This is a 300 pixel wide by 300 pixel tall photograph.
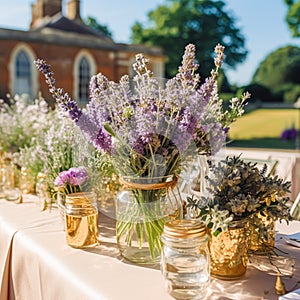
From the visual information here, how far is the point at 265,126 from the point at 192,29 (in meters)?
7.46

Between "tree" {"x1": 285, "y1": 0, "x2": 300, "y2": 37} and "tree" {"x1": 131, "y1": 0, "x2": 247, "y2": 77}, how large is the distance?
796 cm

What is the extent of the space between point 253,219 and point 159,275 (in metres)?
0.26

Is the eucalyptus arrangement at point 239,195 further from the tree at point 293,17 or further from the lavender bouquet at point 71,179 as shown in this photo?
the tree at point 293,17

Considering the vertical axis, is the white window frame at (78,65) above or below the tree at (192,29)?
below

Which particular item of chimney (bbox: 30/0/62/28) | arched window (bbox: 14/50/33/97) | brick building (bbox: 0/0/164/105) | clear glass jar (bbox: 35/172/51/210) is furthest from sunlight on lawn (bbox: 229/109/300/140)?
clear glass jar (bbox: 35/172/51/210)

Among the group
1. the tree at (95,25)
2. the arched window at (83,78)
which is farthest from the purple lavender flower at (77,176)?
the tree at (95,25)

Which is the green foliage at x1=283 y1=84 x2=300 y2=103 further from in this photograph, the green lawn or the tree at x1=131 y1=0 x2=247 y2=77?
the tree at x1=131 y1=0 x2=247 y2=77

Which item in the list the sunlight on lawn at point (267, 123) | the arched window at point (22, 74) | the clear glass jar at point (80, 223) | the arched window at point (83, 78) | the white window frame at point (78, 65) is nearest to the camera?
the clear glass jar at point (80, 223)

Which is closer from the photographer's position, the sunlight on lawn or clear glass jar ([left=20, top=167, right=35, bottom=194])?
clear glass jar ([left=20, top=167, right=35, bottom=194])

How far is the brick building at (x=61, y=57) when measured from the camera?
11.7m

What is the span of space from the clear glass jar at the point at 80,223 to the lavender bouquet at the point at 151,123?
142 millimetres

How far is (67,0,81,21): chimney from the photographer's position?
1736 cm

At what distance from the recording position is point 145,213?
101 centimetres

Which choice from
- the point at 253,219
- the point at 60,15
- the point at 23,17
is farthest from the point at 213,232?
the point at 23,17
